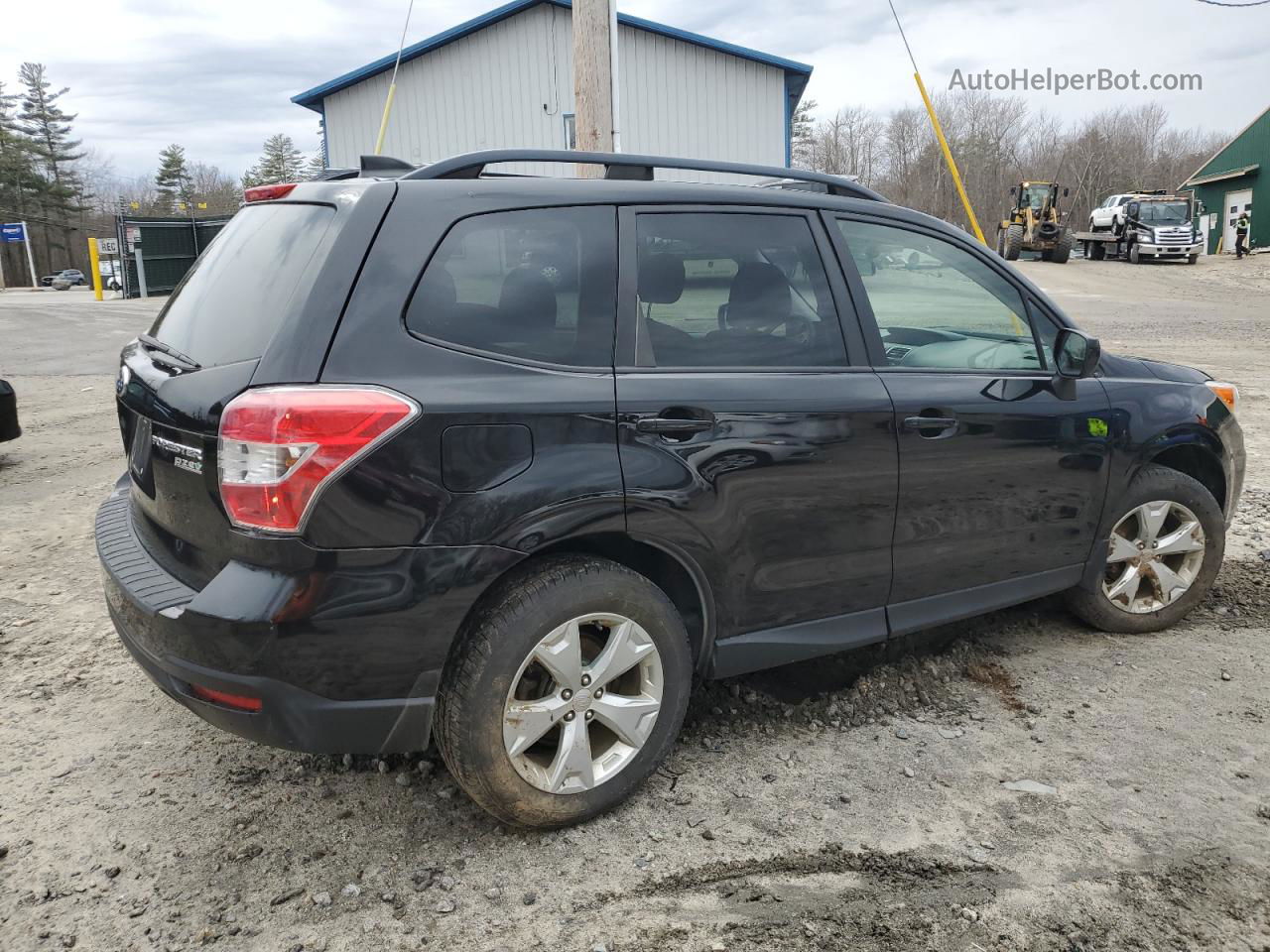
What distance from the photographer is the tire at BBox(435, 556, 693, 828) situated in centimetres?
249

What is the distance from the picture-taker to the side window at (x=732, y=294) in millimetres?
2852

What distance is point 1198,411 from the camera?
4.02m

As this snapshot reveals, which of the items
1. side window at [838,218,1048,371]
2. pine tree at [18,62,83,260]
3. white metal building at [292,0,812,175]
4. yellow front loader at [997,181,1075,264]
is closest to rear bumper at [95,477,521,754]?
side window at [838,218,1048,371]

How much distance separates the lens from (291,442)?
2.26 metres

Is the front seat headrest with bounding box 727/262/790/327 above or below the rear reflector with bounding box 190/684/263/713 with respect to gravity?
above

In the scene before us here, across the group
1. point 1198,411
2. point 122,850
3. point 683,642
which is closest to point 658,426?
point 683,642

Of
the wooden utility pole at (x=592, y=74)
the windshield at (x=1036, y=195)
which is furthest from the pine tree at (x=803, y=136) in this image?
the wooden utility pole at (x=592, y=74)

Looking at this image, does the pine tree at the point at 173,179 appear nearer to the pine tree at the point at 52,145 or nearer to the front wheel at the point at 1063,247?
the pine tree at the point at 52,145

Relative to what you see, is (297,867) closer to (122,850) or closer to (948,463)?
(122,850)

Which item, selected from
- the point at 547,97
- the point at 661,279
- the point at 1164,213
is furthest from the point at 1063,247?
the point at 661,279

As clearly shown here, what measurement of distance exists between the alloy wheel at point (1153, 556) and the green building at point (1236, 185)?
49450mm

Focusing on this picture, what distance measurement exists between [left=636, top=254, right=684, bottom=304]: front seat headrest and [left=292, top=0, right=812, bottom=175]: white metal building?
1852 cm

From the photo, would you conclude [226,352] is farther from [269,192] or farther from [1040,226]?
[1040,226]

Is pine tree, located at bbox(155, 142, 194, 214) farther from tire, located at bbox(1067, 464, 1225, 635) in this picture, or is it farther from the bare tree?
tire, located at bbox(1067, 464, 1225, 635)
